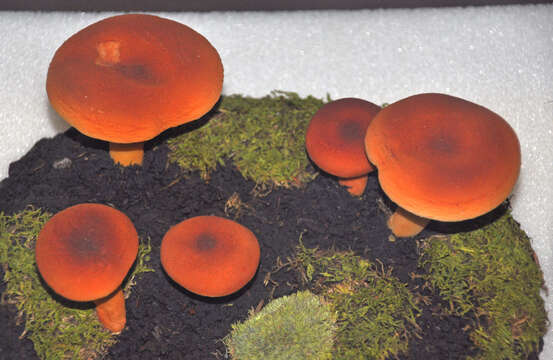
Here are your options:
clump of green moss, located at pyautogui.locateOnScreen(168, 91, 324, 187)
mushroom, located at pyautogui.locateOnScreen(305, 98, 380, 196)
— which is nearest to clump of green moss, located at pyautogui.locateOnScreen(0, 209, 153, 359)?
clump of green moss, located at pyautogui.locateOnScreen(168, 91, 324, 187)

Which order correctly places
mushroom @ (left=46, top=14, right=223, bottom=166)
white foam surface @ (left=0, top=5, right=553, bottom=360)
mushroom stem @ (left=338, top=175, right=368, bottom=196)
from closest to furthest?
mushroom @ (left=46, top=14, right=223, bottom=166), mushroom stem @ (left=338, top=175, right=368, bottom=196), white foam surface @ (left=0, top=5, right=553, bottom=360)

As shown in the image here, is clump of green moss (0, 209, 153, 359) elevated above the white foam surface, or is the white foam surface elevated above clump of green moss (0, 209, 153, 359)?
the white foam surface

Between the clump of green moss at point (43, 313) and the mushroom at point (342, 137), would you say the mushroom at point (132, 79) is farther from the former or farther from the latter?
the clump of green moss at point (43, 313)

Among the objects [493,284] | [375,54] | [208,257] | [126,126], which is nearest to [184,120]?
[126,126]

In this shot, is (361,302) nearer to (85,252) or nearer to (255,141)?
(255,141)

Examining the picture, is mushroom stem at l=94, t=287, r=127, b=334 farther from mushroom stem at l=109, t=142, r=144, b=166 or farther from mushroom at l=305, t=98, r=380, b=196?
mushroom at l=305, t=98, r=380, b=196

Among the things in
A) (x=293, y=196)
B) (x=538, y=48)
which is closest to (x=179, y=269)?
(x=293, y=196)
